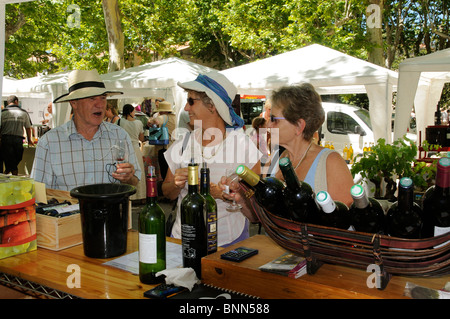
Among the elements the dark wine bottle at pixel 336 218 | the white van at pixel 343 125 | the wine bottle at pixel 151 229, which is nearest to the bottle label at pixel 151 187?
the wine bottle at pixel 151 229

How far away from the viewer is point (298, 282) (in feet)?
4.34

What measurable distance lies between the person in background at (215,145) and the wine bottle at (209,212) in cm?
81

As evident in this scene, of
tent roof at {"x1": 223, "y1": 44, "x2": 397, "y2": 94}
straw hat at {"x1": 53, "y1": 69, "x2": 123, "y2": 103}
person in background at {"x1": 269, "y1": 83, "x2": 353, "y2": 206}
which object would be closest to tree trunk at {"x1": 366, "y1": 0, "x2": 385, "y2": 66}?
tent roof at {"x1": 223, "y1": 44, "x2": 397, "y2": 94}

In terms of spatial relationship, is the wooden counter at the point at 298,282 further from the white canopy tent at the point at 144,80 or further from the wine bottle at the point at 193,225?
the white canopy tent at the point at 144,80

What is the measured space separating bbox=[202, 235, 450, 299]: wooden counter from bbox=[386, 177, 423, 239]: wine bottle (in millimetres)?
191

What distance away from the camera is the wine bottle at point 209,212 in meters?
1.58

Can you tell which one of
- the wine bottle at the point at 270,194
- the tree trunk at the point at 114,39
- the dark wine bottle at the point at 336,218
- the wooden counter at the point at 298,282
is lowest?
the wooden counter at the point at 298,282

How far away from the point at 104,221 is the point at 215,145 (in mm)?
999

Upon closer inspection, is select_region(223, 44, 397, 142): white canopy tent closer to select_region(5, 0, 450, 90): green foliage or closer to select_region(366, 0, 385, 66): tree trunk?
select_region(5, 0, 450, 90): green foliage

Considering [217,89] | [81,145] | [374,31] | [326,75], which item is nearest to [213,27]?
[374,31]

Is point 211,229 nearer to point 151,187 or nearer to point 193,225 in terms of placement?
point 193,225

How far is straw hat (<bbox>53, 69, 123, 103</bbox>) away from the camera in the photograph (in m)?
2.90
